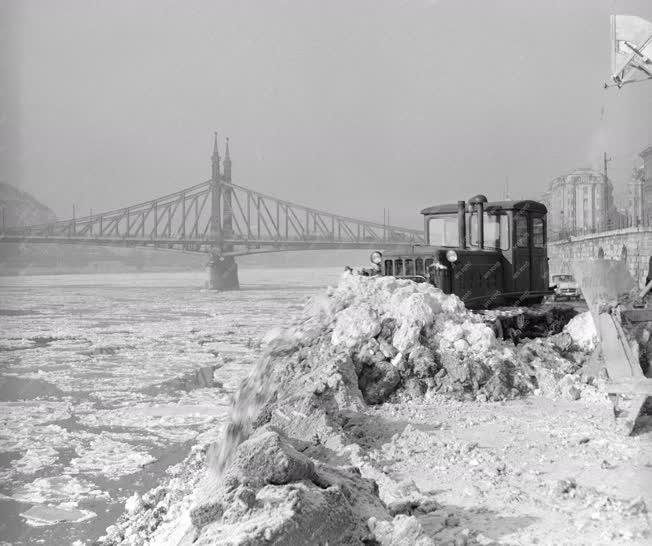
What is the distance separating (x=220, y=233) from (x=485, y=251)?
42.2m

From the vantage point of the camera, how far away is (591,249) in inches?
900

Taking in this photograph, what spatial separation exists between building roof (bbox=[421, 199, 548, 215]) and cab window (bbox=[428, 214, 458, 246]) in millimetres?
112

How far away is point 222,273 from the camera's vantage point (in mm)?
43719

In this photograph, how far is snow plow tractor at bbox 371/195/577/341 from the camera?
312 inches

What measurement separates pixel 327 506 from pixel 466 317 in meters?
4.39

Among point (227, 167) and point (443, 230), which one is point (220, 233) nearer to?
point (227, 167)

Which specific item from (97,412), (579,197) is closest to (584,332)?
(97,412)

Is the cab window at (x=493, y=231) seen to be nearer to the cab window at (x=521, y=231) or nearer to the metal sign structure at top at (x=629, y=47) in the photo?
the cab window at (x=521, y=231)

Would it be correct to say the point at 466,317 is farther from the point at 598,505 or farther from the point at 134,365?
the point at 134,365

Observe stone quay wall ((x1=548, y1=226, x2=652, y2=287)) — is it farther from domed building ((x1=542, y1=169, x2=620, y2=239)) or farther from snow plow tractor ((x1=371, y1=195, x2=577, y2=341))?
domed building ((x1=542, y1=169, x2=620, y2=239))

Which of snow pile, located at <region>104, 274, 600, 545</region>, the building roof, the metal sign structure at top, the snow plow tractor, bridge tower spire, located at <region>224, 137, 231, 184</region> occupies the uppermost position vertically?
bridge tower spire, located at <region>224, 137, 231, 184</region>

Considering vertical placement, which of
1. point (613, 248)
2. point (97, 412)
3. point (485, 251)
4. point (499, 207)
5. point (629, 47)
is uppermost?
point (629, 47)

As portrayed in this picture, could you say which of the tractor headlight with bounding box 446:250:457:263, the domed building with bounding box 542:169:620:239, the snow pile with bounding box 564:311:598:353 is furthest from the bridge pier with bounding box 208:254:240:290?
the snow pile with bounding box 564:311:598:353

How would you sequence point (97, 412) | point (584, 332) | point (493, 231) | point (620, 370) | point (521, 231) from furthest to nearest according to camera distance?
Answer: point (521, 231) < point (493, 231) < point (97, 412) < point (584, 332) < point (620, 370)
